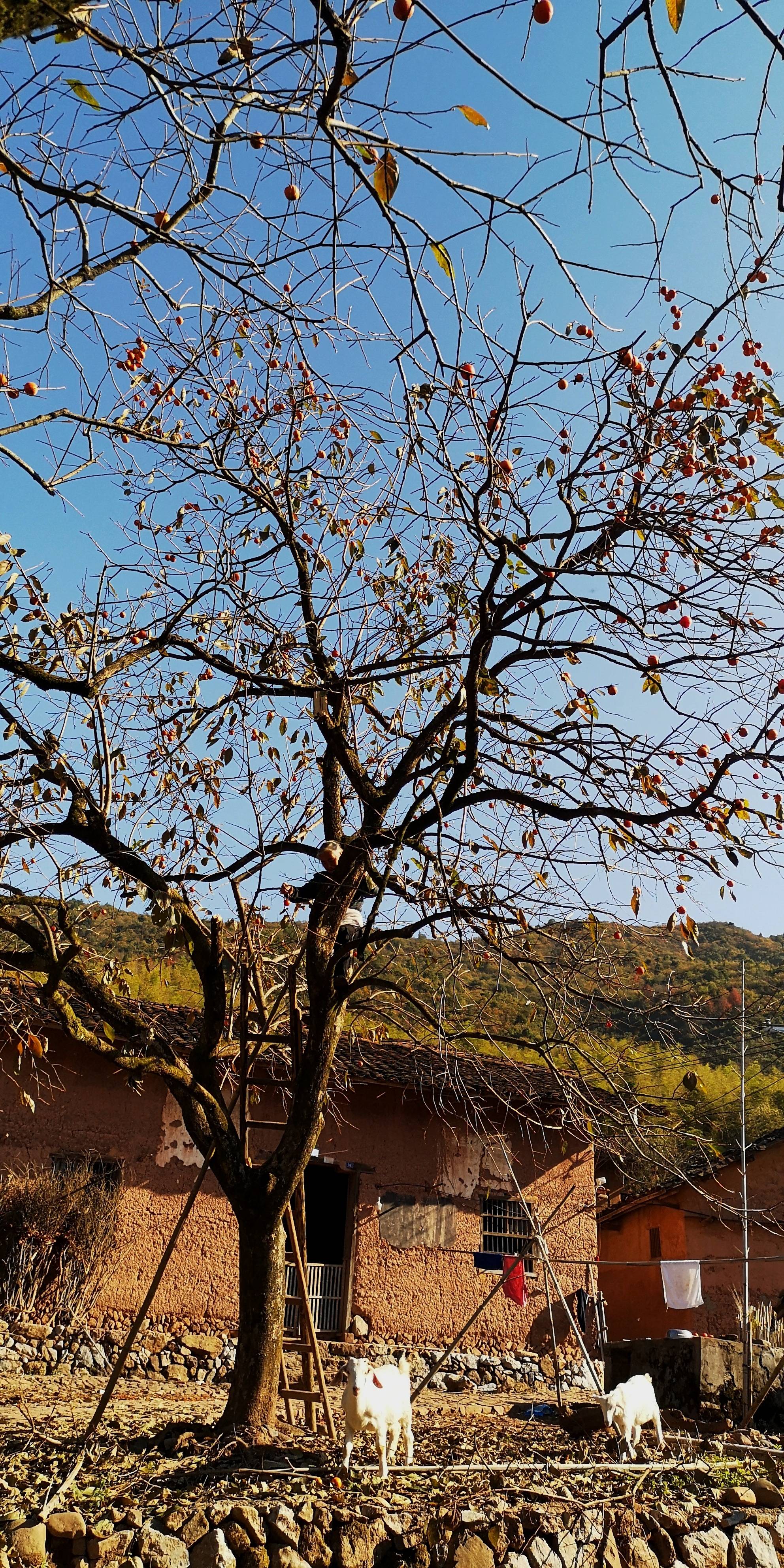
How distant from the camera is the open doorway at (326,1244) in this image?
11.7 metres

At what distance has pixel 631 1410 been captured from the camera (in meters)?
6.59

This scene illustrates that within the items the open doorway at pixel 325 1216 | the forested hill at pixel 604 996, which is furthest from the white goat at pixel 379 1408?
the open doorway at pixel 325 1216

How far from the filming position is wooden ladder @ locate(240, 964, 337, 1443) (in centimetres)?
621

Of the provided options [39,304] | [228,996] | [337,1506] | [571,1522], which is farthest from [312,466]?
[571,1522]

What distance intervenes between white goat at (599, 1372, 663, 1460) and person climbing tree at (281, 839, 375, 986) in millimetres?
2961

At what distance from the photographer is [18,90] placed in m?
3.21

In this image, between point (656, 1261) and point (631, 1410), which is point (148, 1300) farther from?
point (656, 1261)

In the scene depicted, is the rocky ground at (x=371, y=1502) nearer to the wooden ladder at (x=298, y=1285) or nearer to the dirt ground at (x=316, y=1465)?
the dirt ground at (x=316, y=1465)

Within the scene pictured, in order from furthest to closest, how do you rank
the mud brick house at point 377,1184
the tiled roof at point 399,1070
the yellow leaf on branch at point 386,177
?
the mud brick house at point 377,1184
the tiled roof at point 399,1070
the yellow leaf on branch at point 386,177

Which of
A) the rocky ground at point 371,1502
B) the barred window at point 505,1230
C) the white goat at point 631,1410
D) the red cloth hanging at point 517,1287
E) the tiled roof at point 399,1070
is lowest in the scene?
the rocky ground at point 371,1502

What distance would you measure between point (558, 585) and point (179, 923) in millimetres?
2475

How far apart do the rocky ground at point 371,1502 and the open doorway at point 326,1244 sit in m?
4.28

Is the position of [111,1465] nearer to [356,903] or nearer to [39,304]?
[356,903]

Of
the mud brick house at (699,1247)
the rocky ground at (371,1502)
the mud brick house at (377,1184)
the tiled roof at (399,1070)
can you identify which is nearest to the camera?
the rocky ground at (371,1502)
